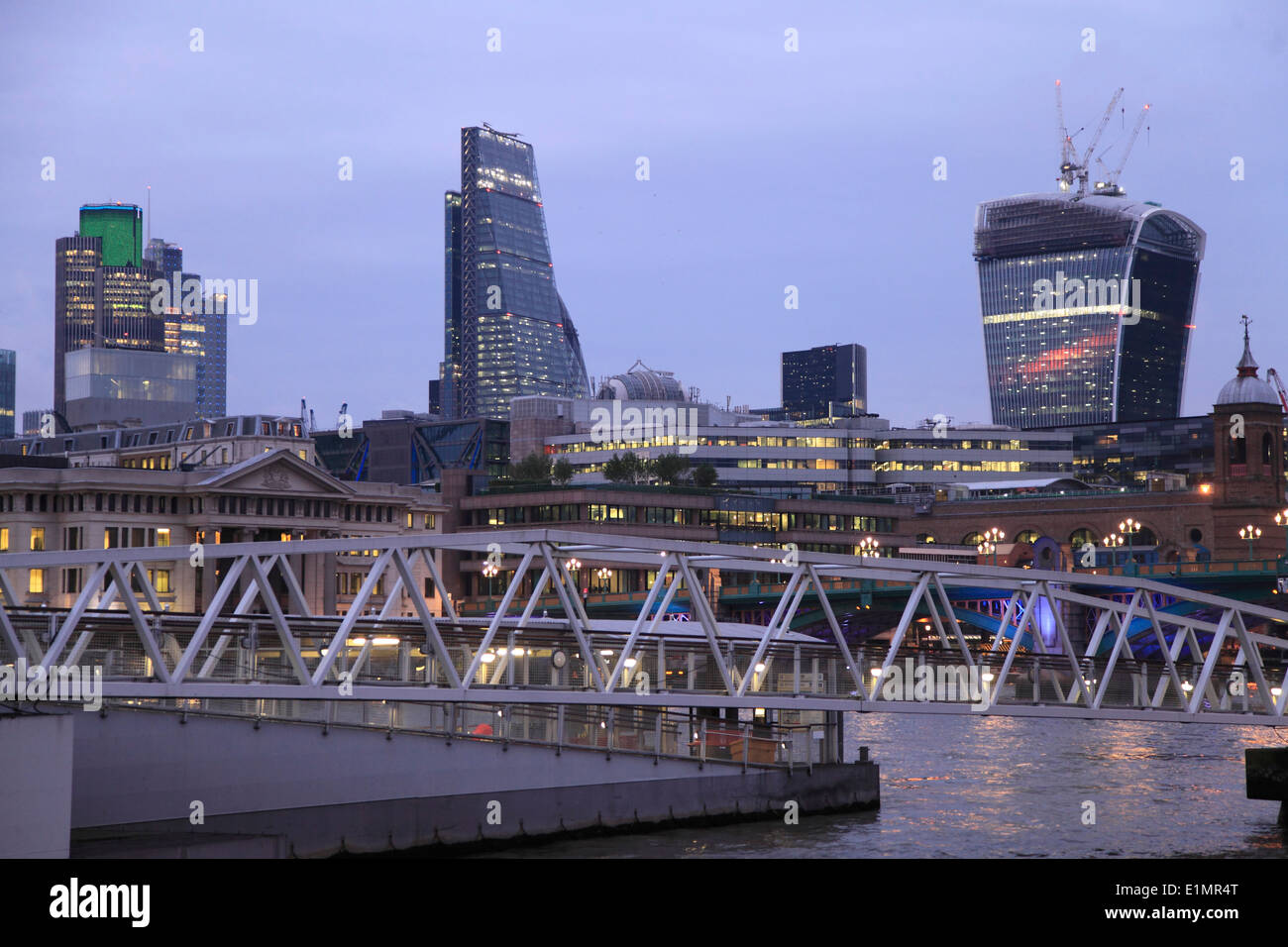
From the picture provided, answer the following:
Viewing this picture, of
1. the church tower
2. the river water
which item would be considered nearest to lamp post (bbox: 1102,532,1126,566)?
the church tower

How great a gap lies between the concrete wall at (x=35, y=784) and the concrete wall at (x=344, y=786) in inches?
166

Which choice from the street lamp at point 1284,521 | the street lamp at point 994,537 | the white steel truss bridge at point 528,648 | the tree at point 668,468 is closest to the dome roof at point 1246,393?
the street lamp at point 1284,521

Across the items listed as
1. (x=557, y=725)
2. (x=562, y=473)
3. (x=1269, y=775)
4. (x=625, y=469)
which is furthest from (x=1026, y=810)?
(x=562, y=473)

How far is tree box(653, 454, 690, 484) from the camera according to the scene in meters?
183

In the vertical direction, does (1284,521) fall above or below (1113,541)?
above

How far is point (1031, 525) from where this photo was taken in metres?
163

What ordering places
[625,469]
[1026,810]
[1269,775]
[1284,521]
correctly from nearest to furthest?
1. [1269,775]
2. [1026,810]
3. [1284,521]
4. [625,469]

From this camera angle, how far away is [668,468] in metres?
183

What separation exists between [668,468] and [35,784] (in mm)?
154910

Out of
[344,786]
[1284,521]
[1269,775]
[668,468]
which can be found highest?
[668,468]

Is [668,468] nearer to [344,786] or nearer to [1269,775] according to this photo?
[1269,775]

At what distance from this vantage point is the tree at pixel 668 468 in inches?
7219

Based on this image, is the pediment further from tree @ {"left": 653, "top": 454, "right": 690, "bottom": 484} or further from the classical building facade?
tree @ {"left": 653, "top": 454, "right": 690, "bottom": 484}
